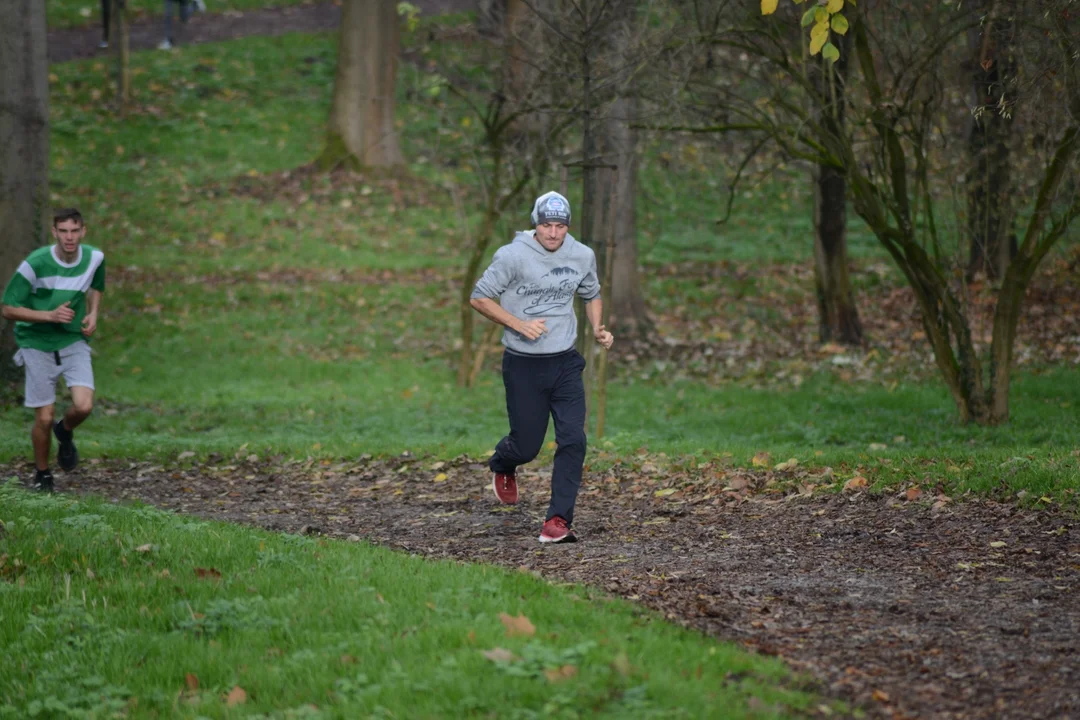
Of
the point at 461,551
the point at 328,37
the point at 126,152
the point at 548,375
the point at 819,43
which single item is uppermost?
the point at 328,37

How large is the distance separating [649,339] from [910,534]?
11.0m

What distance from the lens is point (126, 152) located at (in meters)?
25.5

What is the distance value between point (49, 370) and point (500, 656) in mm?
5969

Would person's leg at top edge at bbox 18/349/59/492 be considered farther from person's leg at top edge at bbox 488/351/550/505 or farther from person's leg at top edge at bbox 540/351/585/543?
person's leg at top edge at bbox 540/351/585/543

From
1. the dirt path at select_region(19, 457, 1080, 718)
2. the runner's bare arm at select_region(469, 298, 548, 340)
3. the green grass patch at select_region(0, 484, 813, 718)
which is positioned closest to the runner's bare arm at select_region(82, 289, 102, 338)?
the dirt path at select_region(19, 457, 1080, 718)

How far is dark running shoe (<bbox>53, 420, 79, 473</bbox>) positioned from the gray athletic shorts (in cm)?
77

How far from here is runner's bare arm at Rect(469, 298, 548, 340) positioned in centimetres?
695

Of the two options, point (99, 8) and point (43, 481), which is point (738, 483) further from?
point (99, 8)

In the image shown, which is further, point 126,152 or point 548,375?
point 126,152

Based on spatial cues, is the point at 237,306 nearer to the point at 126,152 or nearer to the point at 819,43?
the point at 126,152

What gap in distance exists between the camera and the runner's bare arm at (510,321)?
22.8 ft

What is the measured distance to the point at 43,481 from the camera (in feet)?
30.1

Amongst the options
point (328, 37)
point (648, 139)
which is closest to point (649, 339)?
point (648, 139)

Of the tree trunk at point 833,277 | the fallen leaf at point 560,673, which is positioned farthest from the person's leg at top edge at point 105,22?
the fallen leaf at point 560,673
